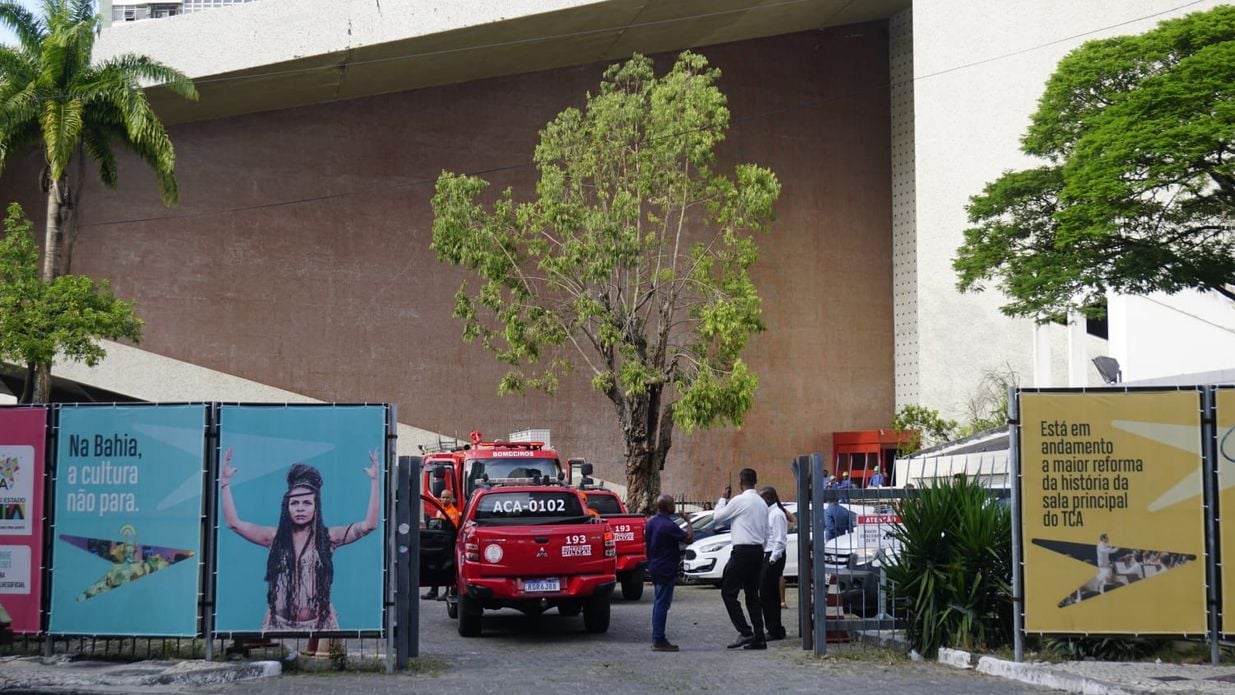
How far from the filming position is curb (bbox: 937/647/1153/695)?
10.4 m

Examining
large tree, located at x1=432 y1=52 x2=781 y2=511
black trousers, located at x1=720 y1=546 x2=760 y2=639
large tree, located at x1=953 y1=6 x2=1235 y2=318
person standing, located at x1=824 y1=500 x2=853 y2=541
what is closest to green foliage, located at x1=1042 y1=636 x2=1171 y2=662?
person standing, located at x1=824 y1=500 x2=853 y2=541

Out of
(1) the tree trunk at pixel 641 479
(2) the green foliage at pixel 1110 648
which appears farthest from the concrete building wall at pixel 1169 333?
(2) the green foliage at pixel 1110 648

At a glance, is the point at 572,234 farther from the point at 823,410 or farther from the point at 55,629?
the point at 823,410

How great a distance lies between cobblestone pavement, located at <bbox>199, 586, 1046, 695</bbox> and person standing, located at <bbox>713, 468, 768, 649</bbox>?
0.99 ft

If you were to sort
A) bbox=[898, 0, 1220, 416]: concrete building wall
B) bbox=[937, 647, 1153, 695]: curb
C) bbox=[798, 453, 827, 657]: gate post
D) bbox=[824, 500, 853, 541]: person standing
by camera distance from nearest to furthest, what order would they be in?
bbox=[937, 647, 1153, 695]: curb < bbox=[798, 453, 827, 657]: gate post < bbox=[824, 500, 853, 541]: person standing < bbox=[898, 0, 1220, 416]: concrete building wall

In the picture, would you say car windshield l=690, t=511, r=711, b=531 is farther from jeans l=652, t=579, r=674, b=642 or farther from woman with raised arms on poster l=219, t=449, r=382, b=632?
woman with raised arms on poster l=219, t=449, r=382, b=632

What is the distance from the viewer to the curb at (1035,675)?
1037 centimetres

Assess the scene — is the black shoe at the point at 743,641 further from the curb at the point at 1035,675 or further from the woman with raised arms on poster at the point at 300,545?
the woman with raised arms on poster at the point at 300,545

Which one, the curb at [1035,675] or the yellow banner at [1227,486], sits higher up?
the yellow banner at [1227,486]

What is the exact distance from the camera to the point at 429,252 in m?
41.4

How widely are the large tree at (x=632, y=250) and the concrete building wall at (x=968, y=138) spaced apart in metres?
15.3

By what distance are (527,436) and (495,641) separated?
12.8m

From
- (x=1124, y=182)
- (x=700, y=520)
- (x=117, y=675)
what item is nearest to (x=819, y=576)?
(x=117, y=675)

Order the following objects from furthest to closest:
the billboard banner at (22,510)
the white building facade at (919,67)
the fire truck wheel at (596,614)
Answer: the white building facade at (919,67) → the fire truck wheel at (596,614) → the billboard banner at (22,510)
